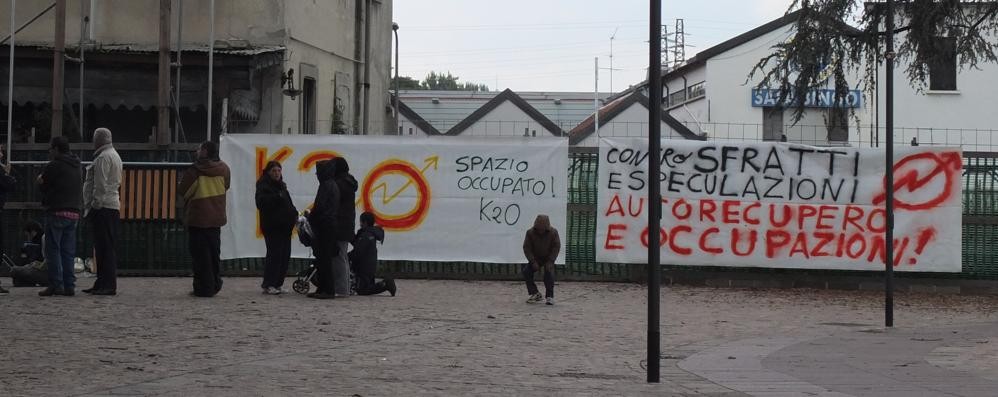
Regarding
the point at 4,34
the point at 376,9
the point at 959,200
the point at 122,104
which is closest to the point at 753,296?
the point at 959,200

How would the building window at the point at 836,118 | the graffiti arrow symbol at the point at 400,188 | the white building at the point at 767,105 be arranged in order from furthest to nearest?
the white building at the point at 767,105
the building window at the point at 836,118
the graffiti arrow symbol at the point at 400,188

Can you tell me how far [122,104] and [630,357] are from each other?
15.0 metres

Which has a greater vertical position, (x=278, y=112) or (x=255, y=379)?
(x=278, y=112)

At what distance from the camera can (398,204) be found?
58.5ft

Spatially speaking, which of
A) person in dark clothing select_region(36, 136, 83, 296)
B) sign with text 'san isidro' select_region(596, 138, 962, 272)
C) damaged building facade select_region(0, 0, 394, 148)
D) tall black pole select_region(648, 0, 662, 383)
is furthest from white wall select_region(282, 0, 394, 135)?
tall black pole select_region(648, 0, 662, 383)

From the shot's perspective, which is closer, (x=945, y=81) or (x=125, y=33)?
(x=125, y=33)

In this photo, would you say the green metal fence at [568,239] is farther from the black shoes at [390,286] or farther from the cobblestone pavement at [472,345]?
the black shoes at [390,286]

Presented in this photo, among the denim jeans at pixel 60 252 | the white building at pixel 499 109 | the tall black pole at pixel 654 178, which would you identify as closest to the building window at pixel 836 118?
the denim jeans at pixel 60 252

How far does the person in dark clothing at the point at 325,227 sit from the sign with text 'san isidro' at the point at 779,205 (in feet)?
15.1

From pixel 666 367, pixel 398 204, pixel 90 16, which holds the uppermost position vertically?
pixel 90 16

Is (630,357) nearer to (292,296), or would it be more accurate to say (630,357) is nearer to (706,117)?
(292,296)

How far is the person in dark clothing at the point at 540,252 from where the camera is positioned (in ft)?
48.3

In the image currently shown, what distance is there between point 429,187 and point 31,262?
5.19 metres

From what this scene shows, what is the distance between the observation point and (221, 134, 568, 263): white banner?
58.2 ft
